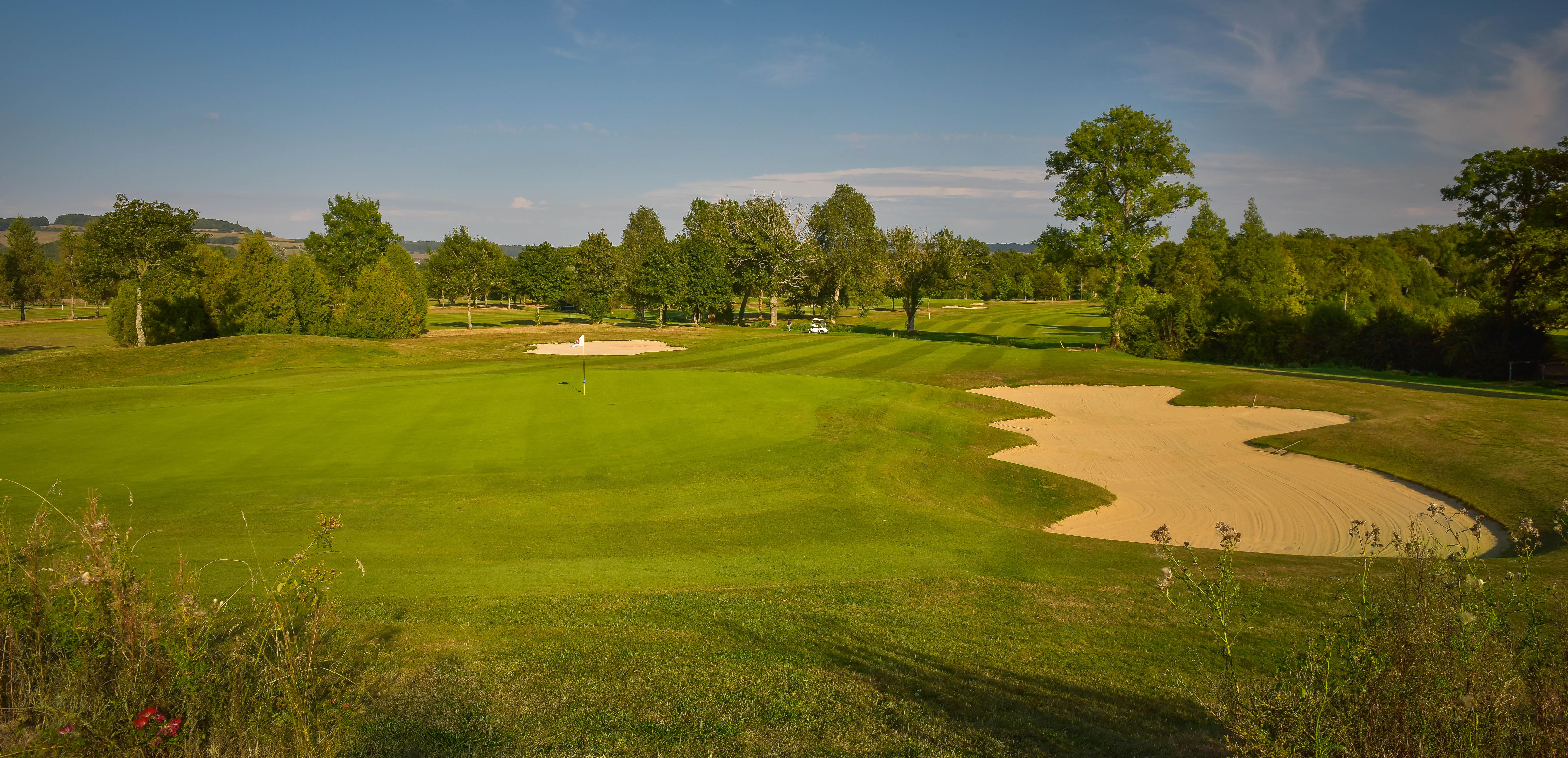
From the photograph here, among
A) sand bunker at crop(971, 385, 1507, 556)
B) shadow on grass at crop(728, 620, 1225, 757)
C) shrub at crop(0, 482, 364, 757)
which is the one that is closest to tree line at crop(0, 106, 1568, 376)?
sand bunker at crop(971, 385, 1507, 556)

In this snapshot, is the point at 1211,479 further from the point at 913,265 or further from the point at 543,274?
the point at 543,274

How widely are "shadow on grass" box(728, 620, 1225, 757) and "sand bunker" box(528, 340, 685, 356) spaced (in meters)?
38.0

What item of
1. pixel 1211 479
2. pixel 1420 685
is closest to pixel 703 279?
pixel 1211 479

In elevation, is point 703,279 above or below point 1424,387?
above

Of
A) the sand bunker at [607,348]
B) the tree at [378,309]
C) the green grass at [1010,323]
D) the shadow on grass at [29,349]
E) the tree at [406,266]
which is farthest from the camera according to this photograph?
the tree at [406,266]

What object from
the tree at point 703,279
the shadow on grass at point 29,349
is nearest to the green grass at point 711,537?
the shadow on grass at point 29,349

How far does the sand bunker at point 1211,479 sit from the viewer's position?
1511 cm

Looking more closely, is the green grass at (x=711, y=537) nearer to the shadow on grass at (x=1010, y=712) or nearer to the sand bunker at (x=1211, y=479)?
the shadow on grass at (x=1010, y=712)

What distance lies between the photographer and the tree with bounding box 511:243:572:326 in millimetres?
71875

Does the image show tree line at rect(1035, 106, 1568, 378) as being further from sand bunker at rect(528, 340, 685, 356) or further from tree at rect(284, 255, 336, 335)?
tree at rect(284, 255, 336, 335)

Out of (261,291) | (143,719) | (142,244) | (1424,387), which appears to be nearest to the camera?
(143,719)

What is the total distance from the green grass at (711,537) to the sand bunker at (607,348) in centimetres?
1643

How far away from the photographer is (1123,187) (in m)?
44.3

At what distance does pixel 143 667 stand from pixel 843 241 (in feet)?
286
